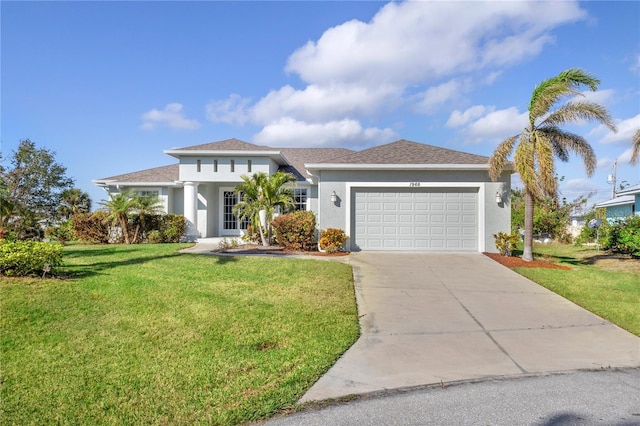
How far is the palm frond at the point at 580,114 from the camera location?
10812 millimetres

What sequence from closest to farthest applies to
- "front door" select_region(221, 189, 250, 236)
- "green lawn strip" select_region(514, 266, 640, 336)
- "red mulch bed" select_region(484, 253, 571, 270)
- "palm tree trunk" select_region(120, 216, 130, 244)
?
1. "green lawn strip" select_region(514, 266, 640, 336)
2. "red mulch bed" select_region(484, 253, 571, 270)
3. "palm tree trunk" select_region(120, 216, 130, 244)
4. "front door" select_region(221, 189, 250, 236)

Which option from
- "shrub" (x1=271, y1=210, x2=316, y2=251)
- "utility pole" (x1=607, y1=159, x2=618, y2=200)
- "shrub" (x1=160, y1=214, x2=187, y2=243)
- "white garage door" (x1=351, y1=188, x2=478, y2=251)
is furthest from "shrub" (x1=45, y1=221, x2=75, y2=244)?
"utility pole" (x1=607, y1=159, x2=618, y2=200)

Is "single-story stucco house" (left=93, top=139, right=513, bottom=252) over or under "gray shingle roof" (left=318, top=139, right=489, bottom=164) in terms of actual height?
under

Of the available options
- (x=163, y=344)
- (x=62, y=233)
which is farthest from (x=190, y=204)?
(x=163, y=344)

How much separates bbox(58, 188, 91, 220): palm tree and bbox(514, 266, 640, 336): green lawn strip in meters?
22.0

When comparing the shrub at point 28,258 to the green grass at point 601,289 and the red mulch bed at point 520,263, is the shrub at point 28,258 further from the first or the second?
the red mulch bed at point 520,263

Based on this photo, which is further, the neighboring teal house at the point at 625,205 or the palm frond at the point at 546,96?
the neighboring teal house at the point at 625,205

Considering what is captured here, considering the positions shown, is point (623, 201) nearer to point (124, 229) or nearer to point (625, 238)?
point (625, 238)

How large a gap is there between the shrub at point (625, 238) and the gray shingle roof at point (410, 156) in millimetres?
5860

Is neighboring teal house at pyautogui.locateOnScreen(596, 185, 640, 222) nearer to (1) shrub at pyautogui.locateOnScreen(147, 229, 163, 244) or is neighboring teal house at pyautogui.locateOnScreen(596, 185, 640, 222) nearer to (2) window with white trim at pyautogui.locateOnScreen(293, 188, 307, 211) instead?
(2) window with white trim at pyautogui.locateOnScreen(293, 188, 307, 211)

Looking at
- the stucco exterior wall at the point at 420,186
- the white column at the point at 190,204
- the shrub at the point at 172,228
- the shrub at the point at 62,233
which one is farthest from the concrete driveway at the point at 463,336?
the shrub at the point at 62,233

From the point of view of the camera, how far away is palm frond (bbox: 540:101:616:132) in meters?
10.8

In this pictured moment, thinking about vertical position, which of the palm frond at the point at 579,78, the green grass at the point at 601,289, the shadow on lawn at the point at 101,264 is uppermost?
the palm frond at the point at 579,78

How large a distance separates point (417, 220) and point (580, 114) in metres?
6.02
